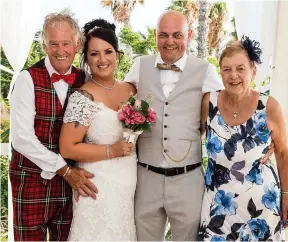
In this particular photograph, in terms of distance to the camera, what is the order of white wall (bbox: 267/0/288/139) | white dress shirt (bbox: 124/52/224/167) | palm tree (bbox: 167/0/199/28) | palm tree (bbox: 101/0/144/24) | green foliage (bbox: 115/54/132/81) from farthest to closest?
palm tree (bbox: 167/0/199/28)
green foliage (bbox: 115/54/132/81)
palm tree (bbox: 101/0/144/24)
white wall (bbox: 267/0/288/139)
white dress shirt (bbox: 124/52/224/167)

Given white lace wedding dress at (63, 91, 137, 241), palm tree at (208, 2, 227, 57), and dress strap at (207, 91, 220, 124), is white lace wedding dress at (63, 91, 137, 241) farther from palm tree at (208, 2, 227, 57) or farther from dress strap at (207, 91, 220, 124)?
palm tree at (208, 2, 227, 57)

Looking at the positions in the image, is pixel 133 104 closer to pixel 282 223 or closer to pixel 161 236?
pixel 161 236

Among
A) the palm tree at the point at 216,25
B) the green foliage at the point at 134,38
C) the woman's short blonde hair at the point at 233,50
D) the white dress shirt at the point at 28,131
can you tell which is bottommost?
the white dress shirt at the point at 28,131

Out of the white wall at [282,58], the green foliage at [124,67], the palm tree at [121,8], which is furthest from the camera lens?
the green foliage at [124,67]

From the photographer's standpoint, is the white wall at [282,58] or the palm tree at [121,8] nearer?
the white wall at [282,58]

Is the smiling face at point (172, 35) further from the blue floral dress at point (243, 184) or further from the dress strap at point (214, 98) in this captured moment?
the blue floral dress at point (243, 184)

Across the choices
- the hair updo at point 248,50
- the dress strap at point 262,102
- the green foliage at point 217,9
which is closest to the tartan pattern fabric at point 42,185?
the hair updo at point 248,50

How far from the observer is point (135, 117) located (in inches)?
86.0

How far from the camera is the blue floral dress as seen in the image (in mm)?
2225

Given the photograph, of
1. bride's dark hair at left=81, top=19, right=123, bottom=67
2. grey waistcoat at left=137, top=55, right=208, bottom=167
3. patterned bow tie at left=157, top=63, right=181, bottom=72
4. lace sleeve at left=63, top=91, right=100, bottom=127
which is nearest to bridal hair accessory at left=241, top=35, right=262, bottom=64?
grey waistcoat at left=137, top=55, right=208, bottom=167

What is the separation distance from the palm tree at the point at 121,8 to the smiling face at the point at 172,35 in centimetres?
155

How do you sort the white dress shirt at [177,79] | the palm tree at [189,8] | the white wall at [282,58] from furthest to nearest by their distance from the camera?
the palm tree at [189,8]
the white wall at [282,58]
the white dress shirt at [177,79]

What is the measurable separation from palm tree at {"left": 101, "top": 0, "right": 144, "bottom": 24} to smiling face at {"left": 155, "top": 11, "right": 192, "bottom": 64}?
5.10 feet

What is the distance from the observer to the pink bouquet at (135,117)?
2193 millimetres
